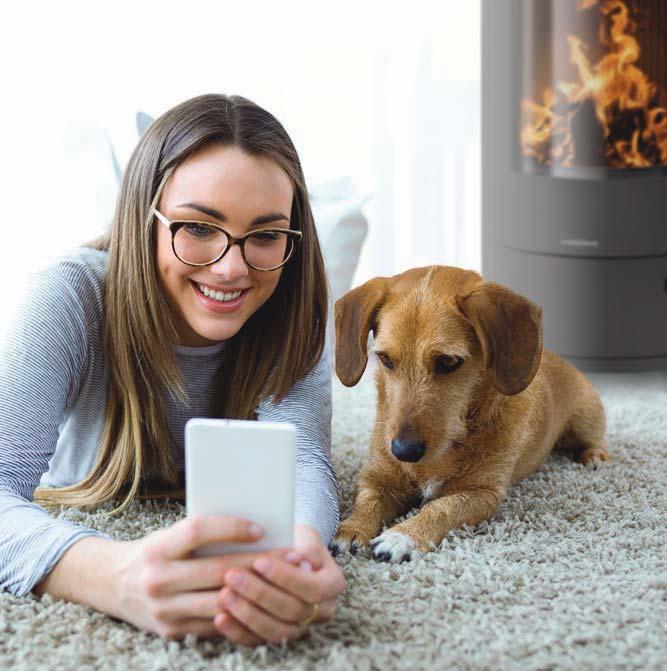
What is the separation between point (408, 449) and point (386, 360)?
204 mm

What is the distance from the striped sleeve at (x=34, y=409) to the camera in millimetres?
1531

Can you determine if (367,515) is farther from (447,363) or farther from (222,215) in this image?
(222,215)

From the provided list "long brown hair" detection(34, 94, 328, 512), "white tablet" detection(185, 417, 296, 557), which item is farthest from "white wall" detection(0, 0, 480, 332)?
"white tablet" detection(185, 417, 296, 557)

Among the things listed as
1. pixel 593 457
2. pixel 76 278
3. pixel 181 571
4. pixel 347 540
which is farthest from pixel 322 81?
pixel 181 571

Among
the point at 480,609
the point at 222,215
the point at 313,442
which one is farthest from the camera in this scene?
the point at 313,442

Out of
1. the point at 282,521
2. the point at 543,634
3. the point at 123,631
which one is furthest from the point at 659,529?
the point at 123,631

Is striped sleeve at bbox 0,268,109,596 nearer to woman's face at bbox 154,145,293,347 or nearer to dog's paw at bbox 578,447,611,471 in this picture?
woman's face at bbox 154,145,293,347

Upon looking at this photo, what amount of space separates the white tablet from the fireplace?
7.31 ft

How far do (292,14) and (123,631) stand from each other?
3.15 meters

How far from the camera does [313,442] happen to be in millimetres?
1938

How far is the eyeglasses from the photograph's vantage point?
1736mm

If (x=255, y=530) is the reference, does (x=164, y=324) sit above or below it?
above

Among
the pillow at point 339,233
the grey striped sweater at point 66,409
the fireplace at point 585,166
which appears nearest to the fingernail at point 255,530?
the grey striped sweater at point 66,409

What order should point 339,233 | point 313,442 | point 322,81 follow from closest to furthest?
point 313,442, point 339,233, point 322,81
